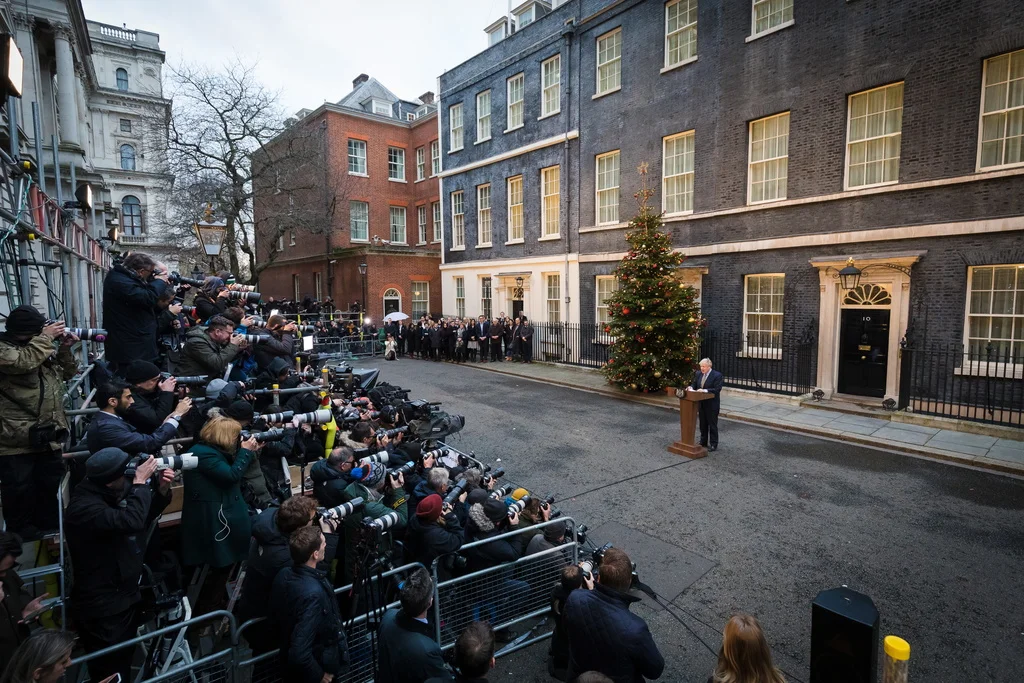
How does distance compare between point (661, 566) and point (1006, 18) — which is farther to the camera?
point (1006, 18)

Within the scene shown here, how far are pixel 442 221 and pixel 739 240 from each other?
54.5 ft

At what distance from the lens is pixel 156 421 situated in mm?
4539

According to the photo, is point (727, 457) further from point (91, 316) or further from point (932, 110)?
point (91, 316)

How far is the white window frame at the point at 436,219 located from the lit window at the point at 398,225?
8.05 ft

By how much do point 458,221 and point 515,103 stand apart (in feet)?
21.9

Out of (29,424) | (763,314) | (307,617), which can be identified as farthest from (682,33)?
(307,617)

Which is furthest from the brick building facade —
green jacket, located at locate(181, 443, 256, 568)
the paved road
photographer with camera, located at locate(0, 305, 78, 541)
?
photographer with camera, located at locate(0, 305, 78, 541)

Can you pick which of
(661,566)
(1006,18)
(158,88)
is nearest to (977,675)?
(661,566)

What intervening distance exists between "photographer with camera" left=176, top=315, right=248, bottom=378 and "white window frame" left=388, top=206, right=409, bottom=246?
27263 millimetres

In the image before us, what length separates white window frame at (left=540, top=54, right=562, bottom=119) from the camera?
67.6 feet

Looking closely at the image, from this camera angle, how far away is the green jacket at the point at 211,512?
13.8 feet

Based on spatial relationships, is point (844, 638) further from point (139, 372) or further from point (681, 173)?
point (681, 173)

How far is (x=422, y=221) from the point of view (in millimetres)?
32781

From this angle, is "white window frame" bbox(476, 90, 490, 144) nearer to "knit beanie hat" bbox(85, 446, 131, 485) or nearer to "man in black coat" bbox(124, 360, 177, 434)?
"man in black coat" bbox(124, 360, 177, 434)
